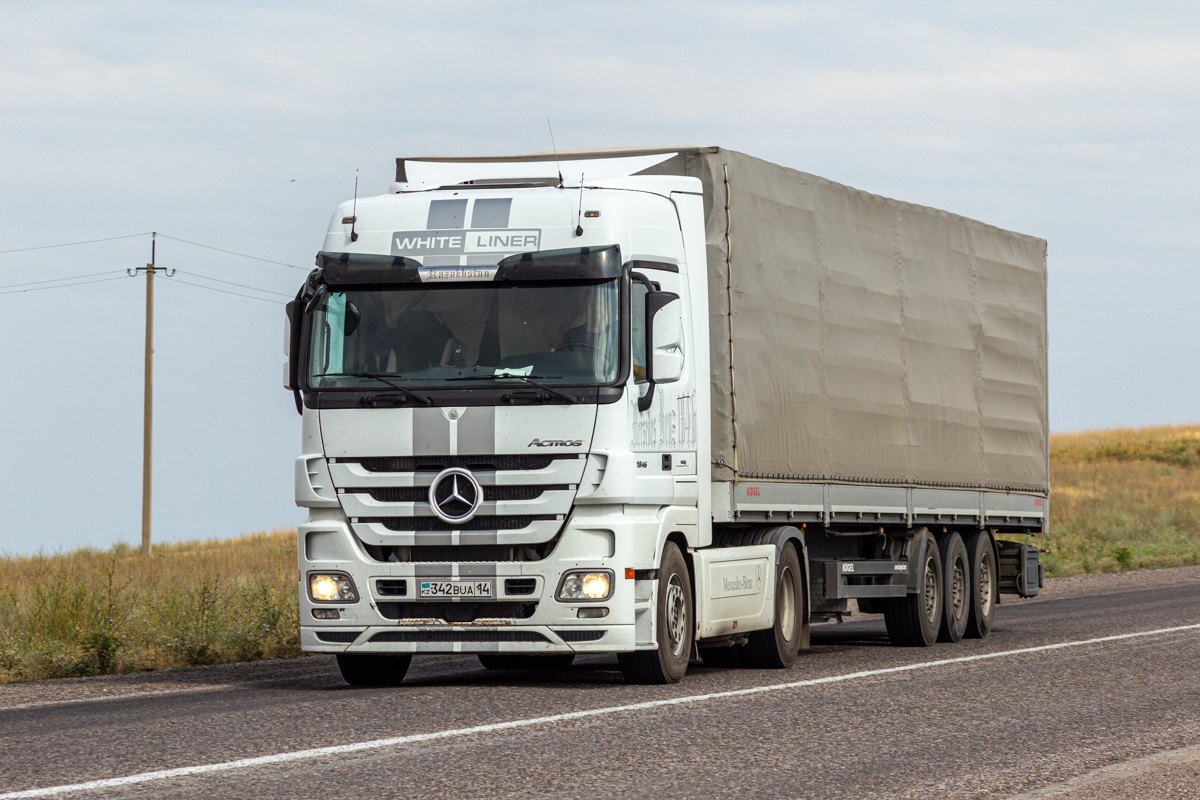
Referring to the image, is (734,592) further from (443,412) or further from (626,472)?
(443,412)

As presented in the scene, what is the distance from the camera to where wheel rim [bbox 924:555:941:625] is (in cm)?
1708

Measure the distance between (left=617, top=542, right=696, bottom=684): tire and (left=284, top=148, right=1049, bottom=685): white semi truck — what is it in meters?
0.02

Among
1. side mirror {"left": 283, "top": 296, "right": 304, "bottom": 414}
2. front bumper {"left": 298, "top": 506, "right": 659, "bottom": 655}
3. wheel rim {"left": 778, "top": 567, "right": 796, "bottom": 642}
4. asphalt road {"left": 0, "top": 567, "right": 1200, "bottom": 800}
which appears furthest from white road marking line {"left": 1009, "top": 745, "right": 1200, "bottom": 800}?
side mirror {"left": 283, "top": 296, "right": 304, "bottom": 414}

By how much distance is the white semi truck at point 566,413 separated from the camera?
11.4 metres

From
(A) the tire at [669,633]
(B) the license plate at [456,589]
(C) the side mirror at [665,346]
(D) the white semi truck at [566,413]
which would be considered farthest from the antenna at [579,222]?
(B) the license plate at [456,589]

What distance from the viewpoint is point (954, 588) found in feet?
58.7

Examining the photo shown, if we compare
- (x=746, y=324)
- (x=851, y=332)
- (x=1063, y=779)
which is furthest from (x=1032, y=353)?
(x=1063, y=779)

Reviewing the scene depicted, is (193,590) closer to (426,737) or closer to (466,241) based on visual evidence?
(466,241)

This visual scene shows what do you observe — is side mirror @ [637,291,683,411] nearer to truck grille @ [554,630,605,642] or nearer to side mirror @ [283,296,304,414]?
truck grille @ [554,630,605,642]

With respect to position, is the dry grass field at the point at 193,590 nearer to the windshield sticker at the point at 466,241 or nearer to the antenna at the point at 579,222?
the windshield sticker at the point at 466,241

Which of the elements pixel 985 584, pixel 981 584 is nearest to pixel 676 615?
pixel 981 584

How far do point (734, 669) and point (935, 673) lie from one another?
1.83 meters

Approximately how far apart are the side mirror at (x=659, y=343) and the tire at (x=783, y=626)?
2855 mm

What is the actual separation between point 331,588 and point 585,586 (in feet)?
5.86
